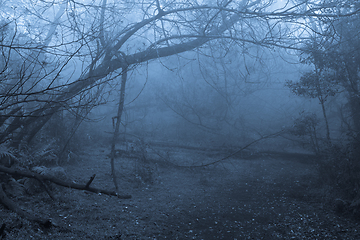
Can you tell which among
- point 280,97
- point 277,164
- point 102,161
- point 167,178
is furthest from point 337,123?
point 102,161

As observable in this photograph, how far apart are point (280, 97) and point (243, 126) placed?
413 cm

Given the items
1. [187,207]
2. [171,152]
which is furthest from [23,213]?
[171,152]

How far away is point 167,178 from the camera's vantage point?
733 cm

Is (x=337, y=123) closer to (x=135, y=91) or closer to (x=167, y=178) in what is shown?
(x=167, y=178)

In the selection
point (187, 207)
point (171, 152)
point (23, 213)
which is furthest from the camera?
point (171, 152)

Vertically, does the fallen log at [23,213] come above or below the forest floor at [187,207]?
above

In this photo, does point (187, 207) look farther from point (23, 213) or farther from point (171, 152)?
point (171, 152)

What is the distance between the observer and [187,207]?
5.40 m

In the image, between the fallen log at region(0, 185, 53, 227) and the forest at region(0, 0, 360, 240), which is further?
the forest at region(0, 0, 360, 240)

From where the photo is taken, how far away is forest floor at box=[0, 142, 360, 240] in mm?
4055

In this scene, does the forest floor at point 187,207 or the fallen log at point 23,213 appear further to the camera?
the forest floor at point 187,207

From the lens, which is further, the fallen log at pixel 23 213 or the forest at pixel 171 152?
the forest at pixel 171 152

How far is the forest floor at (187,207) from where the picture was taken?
4.05m

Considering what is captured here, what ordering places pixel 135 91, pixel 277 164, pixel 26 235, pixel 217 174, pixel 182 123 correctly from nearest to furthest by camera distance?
1. pixel 26 235
2. pixel 217 174
3. pixel 277 164
4. pixel 182 123
5. pixel 135 91
